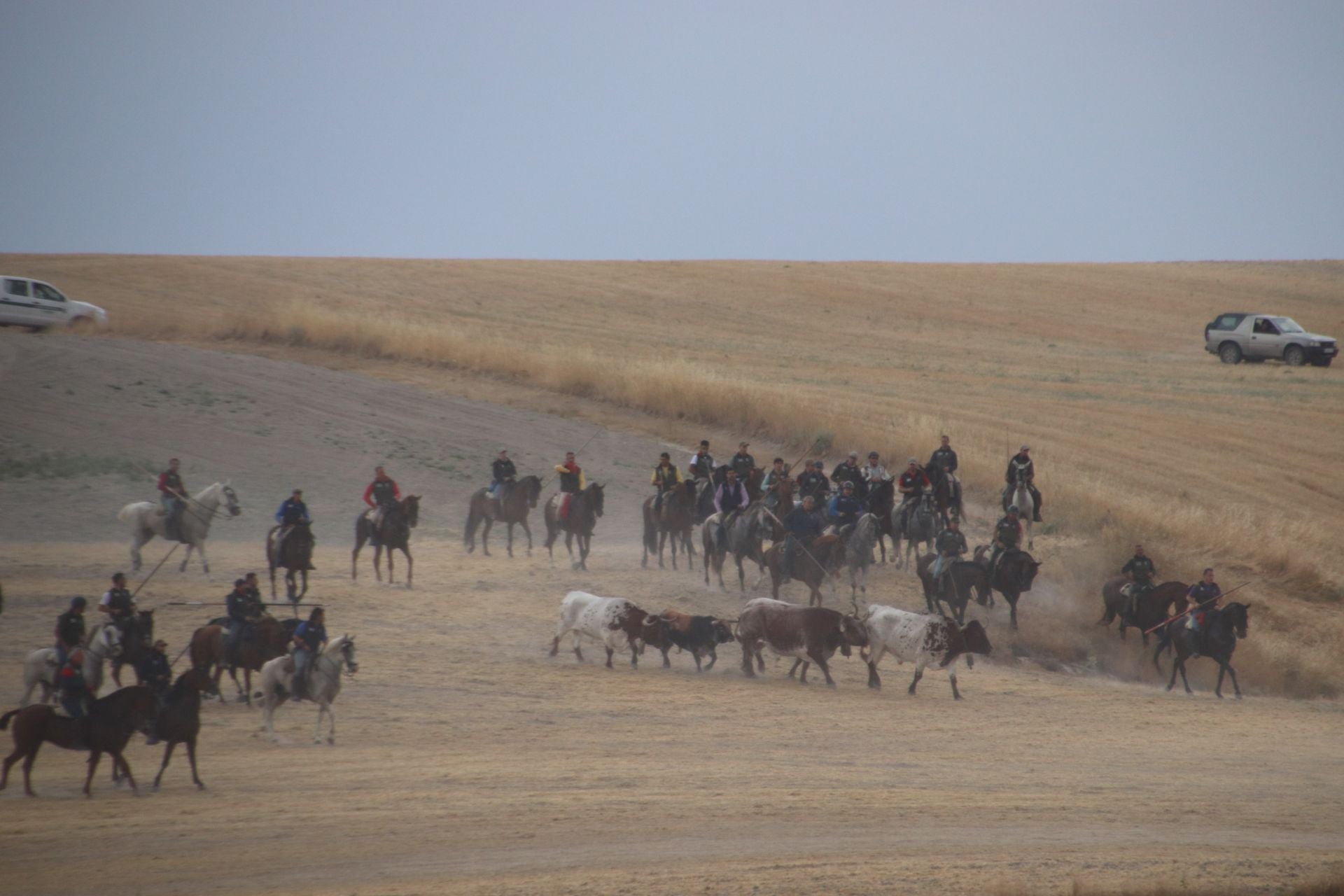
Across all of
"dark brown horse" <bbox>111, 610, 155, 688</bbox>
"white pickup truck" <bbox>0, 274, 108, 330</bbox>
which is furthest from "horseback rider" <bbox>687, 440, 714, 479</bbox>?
"white pickup truck" <bbox>0, 274, 108, 330</bbox>

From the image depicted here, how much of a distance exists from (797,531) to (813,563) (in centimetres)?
74

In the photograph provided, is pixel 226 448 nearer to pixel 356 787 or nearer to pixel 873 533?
pixel 873 533

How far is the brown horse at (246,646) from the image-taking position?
46.8ft

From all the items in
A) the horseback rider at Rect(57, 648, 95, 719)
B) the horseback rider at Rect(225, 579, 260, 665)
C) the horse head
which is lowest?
the horseback rider at Rect(57, 648, 95, 719)

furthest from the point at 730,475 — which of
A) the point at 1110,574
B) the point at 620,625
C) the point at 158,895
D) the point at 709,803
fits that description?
the point at 158,895

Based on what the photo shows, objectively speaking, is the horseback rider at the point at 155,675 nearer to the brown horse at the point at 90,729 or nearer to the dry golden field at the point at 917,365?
the brown horse at the point at 90,729

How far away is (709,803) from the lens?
463 inches

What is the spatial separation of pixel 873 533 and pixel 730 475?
2.80 m

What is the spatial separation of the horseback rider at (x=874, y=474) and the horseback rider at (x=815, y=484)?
74cm

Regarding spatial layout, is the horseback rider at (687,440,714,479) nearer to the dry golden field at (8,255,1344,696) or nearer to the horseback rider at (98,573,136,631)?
the dry golden field at (8,255,1344,696)

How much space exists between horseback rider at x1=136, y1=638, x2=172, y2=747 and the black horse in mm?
14157

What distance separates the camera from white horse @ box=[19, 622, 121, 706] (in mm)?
12961

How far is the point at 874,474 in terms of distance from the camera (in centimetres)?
2394

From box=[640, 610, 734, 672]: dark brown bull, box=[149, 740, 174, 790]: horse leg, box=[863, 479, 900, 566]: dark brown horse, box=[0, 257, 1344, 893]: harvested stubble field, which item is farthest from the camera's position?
box=[863, 479, 900, 566]: dark brown horse
